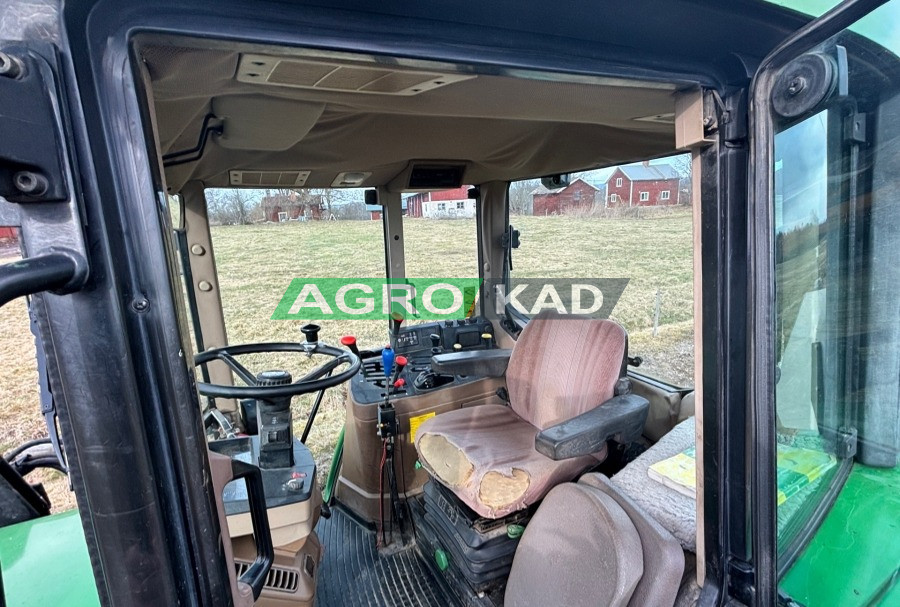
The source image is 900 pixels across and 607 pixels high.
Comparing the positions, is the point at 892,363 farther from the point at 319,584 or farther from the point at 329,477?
the point at 329,477

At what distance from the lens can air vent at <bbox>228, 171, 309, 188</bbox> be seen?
2201 millimetres

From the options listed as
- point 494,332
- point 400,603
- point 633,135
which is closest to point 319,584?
point 400,603

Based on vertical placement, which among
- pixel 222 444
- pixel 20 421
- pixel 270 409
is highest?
pixel 270 409

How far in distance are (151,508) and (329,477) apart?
228cm

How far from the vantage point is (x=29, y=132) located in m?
0.38

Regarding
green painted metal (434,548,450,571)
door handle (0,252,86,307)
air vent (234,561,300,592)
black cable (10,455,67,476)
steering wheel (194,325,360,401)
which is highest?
door handle (0,252,86,307)

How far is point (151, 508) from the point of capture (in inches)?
19.1

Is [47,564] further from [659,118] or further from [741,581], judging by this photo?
[659,118]

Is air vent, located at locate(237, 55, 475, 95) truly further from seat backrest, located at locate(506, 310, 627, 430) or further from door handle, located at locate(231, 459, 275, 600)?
seat backrest, located at locate(506, 310, 627, 430)

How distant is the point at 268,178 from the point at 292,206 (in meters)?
0.45

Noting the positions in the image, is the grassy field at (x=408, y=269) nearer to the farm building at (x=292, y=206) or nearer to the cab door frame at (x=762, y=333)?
the farm building at (x=292, y=206)

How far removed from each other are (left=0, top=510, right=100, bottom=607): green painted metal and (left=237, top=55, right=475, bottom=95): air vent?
3.34 feet

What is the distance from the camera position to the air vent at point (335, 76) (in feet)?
2.04

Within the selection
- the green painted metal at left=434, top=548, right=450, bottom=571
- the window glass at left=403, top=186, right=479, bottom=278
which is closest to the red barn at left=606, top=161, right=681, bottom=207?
the window glass at left=403, top=186, right=479, bottom=278
